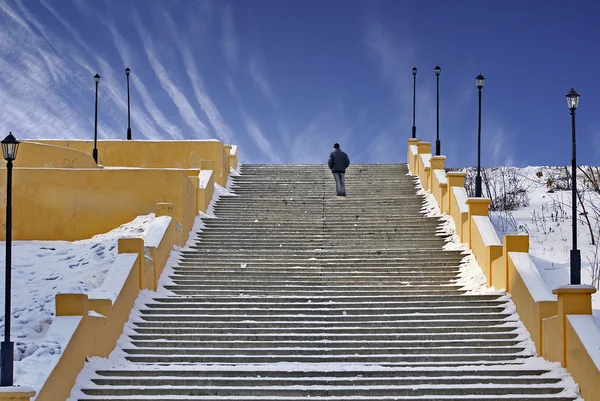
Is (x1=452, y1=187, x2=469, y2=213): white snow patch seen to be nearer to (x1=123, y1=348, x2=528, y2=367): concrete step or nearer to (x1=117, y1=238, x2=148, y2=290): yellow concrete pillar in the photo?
(x1=123, y1=348, x2=528, y2=367): concrete step

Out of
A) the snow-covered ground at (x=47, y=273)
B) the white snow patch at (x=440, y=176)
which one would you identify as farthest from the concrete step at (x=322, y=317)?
the white snow patch at (x=440, y=176)

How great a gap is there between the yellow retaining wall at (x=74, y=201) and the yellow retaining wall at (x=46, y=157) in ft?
11.0

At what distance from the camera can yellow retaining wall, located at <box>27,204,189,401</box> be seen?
496 inches

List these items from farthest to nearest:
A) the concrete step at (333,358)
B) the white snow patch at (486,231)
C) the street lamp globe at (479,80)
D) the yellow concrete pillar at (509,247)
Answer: the street lamp globe at (479,80)
the white snow patch at (486,231)
the yellow concrete pillar at (509,247)
the concrete step at (333,358)

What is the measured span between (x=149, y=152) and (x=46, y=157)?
5546 mm

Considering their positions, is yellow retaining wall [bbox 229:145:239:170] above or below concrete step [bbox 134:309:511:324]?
above

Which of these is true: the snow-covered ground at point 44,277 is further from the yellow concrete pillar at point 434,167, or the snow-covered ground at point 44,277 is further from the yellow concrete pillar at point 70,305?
the yellow concrete pillar at point 434,167

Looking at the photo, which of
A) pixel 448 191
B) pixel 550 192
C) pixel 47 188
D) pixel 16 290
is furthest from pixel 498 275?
pixel 550 192

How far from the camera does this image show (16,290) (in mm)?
16844

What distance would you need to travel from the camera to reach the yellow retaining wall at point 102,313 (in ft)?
41.3

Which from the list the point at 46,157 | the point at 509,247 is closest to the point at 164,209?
the point at 46,157

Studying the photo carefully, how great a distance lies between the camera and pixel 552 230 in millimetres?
22516

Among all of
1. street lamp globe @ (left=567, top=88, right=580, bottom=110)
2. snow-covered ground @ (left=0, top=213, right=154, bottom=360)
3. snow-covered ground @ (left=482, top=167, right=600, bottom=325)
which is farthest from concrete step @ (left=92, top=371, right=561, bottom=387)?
street lamp globe @ (left=567, top=88, right=580, bottom=110)

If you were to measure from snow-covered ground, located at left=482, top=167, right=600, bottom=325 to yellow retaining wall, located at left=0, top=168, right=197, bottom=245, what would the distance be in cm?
833
